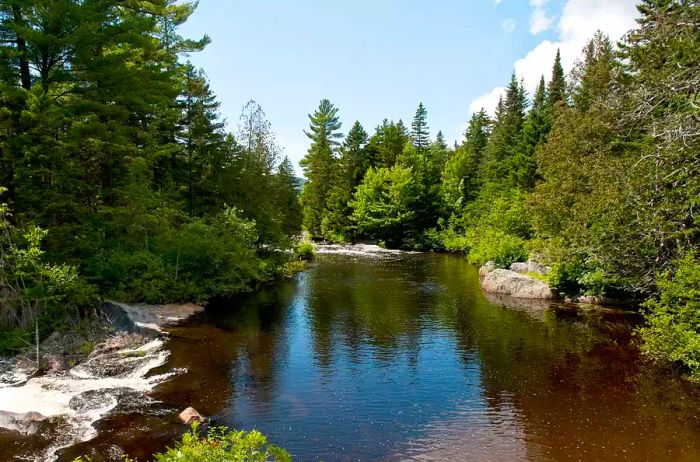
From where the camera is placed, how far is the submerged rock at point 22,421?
11320 mm

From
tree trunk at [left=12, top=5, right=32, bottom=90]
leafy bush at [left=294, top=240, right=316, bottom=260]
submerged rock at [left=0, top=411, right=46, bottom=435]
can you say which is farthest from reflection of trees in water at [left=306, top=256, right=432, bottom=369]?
tree trunk at [left=12, top=5, right=32, bottom=90]

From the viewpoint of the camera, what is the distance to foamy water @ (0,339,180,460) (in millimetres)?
11695

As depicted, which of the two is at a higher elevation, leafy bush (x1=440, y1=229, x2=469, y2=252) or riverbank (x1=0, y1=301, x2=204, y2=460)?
leafy bush (x1=440, y1=229, x2=469, y2=252)

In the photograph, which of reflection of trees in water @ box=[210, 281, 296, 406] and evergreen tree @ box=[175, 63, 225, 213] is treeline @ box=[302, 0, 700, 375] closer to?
reflection of trees in water @ box=[210, 281, 296, 406]

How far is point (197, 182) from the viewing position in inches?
1325

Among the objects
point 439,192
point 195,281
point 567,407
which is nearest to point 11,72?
point 195,281

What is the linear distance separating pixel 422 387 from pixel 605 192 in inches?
540

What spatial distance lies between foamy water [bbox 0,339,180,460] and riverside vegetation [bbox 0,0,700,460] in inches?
78.1

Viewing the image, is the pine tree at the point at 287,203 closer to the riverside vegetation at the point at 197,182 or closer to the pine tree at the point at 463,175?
the riverside vegetation at the point at 197,182

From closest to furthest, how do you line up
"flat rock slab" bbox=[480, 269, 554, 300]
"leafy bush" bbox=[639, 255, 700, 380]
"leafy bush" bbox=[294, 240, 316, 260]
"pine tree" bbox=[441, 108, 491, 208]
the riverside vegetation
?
1. "leafy bush" bbox=[639, 255, 700, 380]
2. the riverside vegetation
3. "flat rock slab" bbox=[480, 269, 554, 300]
4. "leafy bush" bbox=[294, 240, 316, 260]
5. "pine tree" bbox=[441, 108, 491, 208]

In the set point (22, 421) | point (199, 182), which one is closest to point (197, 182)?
point (199, 182)

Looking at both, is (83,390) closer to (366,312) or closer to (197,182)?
(366,312)

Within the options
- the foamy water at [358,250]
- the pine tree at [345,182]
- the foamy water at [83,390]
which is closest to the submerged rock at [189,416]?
the foamy water at [83,390]

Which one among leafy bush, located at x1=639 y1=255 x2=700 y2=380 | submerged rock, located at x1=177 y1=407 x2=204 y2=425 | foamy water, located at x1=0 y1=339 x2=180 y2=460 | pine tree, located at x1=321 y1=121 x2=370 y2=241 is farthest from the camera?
pine tree, located at x1=321 y1=121 x2=370 y2=241
